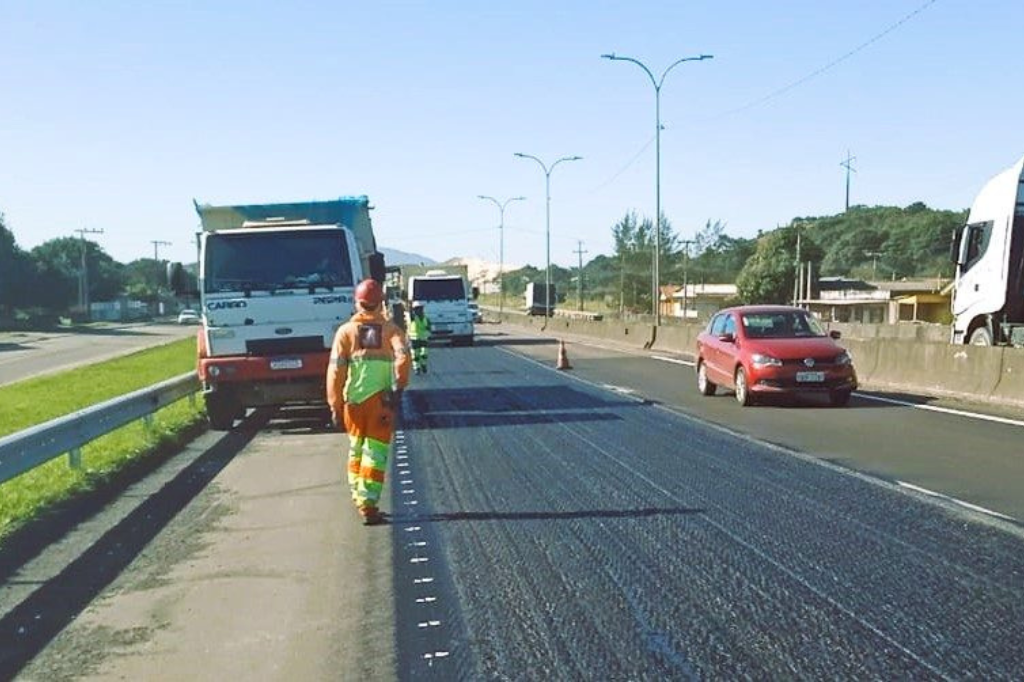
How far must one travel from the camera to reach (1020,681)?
16.1ft

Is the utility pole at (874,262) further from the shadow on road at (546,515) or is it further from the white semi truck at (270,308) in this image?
the shadow on road at (546,515)

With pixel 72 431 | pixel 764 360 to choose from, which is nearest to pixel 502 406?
pixel 764 360

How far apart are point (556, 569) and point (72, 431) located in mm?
5812

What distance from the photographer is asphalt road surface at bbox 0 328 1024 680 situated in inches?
217

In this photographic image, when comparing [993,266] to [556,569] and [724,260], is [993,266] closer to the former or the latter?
[556,569]

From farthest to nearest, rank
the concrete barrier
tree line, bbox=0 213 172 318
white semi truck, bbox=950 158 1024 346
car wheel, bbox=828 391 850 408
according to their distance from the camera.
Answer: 1. tree line, bbox=0 213 172 318
2. white semi truck, bbox=950 158 1024 346
3. car wheel, bbox=828 391 850 408
4. the concrete barrier

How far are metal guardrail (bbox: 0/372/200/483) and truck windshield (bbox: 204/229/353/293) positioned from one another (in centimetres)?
167

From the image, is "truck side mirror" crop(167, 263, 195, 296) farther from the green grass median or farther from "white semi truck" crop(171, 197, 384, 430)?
the green grass median

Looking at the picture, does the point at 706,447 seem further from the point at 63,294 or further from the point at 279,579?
the point at 63,294

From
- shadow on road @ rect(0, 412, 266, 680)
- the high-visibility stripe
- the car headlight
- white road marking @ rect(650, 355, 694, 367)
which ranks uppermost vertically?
the car headlight

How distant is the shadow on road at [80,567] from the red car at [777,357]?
8800mm

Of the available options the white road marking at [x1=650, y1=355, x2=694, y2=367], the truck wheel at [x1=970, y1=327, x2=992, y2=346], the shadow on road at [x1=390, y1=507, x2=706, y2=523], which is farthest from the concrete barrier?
the white road marking at [x1=650, y1=355, x2=694, y2=367]

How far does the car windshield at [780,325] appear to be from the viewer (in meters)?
19.2

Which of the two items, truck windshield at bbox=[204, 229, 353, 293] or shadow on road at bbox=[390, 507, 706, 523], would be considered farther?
truck windshield at bbox=[204, 229, 353, 293]
